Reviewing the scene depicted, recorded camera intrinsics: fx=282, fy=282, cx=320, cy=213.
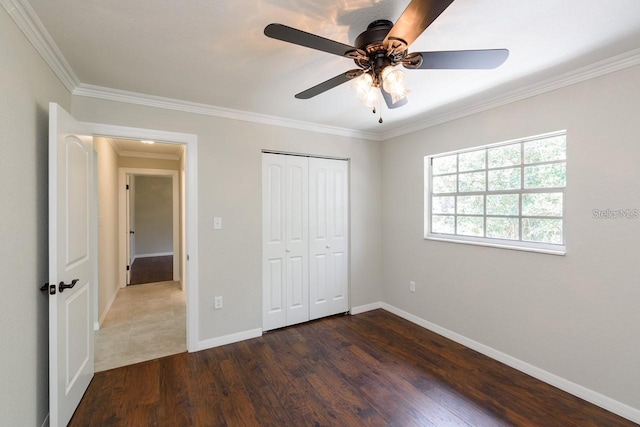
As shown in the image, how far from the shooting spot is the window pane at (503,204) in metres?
2.60

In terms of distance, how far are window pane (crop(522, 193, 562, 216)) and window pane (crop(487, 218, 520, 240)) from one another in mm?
147

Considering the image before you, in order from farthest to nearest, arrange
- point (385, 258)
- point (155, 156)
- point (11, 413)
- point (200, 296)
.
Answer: point (155, 156)
point (385, 258)
point (200, 296)
point (11, 413)

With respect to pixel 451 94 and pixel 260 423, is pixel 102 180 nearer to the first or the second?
pixel 260 423

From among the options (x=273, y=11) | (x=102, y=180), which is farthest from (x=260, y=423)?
(x=102, y=180)

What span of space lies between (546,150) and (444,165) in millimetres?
1019

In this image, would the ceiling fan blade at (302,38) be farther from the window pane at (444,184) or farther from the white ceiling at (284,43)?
the window pane at (444,184)

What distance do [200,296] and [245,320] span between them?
0.57 metres

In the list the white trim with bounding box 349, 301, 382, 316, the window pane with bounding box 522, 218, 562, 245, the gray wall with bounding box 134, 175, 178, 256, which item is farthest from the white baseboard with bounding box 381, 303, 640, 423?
the gray wall with bounding box 134, 175, 178, 256

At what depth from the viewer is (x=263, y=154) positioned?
3213 millimetres

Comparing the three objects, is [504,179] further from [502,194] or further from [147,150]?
[147,150]

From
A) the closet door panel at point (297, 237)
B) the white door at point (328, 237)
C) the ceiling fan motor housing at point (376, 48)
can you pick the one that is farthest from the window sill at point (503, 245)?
the ceiling fan motor housing at point (376, 48)

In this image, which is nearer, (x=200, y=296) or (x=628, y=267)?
(x=628, y=267)

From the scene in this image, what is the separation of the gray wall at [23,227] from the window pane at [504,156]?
3529 mm

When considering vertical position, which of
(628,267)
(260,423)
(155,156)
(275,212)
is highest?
(155,156)
